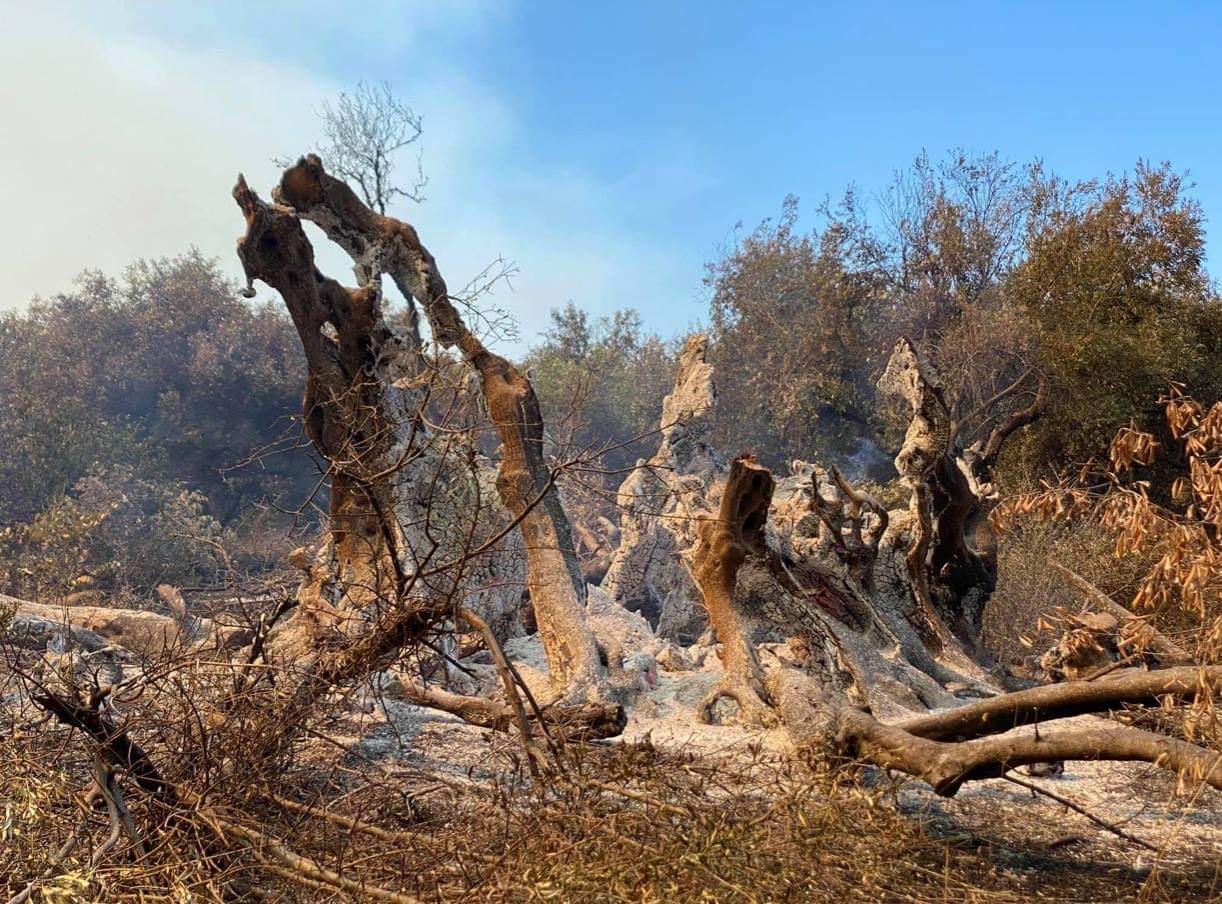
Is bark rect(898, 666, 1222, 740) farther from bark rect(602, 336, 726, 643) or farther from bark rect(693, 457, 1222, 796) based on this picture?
bark rect(602, 336, 726, 643)

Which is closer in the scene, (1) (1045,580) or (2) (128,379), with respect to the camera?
(1) (1045,580)

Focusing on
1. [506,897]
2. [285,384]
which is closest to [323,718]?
[506,897]

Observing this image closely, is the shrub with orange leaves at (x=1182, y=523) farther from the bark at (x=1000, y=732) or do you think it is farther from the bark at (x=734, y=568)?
the bark at (x=734, y=568)

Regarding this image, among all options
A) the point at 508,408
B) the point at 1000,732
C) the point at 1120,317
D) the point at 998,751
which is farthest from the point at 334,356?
the point at 1120,317

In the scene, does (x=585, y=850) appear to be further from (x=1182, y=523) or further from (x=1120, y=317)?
(x=1120, y=317)

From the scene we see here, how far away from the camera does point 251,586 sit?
5.48m

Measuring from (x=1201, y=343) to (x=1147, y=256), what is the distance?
151 centimetres

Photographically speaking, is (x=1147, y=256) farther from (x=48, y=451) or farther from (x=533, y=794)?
(x=48, y=451)

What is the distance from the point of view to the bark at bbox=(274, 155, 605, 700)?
7.04 metres

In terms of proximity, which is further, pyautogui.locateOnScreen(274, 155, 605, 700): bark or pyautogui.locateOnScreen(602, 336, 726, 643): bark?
pyautogui.locateOnScreen(602, 336, 726, 643): bark

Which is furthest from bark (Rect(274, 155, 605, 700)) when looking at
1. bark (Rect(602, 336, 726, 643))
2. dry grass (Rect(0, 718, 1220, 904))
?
dry grass (Rect(0, 718, 1220, 904))

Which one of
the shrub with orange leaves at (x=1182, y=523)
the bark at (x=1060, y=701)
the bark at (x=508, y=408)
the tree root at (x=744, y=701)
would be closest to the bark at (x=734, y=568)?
the tree root at (x=744, y=701)

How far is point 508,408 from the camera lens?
7.65 meters

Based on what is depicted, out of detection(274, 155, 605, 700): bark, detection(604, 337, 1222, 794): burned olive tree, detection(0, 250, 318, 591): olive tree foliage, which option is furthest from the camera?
detection(0, 250, 318, 591): olive tree foliage
